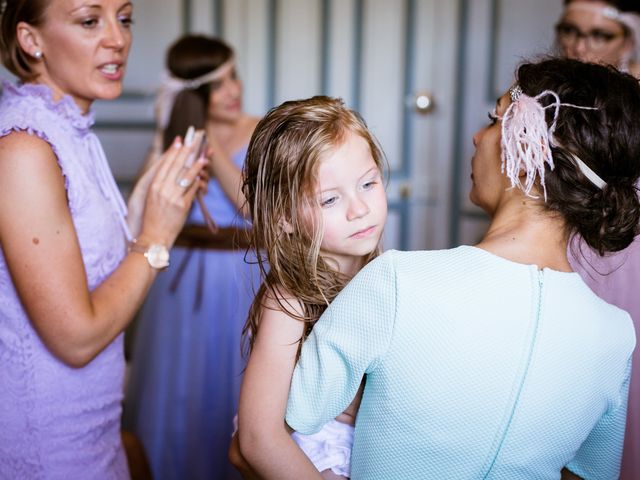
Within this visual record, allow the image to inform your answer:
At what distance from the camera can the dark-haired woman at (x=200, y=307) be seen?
2893mm

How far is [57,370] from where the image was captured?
147 cm

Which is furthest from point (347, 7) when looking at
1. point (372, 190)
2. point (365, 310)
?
point (365, 310)

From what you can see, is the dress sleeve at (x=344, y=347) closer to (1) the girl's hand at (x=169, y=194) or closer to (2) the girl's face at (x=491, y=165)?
(2) the girl's face at (x=491, y=165)

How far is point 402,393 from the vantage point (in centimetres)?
112

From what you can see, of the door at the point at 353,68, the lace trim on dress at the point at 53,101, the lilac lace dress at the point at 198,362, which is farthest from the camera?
the door at the point at 353,68

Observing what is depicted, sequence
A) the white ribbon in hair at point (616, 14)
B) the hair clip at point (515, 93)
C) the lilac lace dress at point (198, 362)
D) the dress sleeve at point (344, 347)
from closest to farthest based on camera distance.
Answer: the dress sleeve at point (344, 347), the hair clip at point (515, 93), the white ribbon in hair at point (616, 14), the lilac lace dress at point (198, 362)

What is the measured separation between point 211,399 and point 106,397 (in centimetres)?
137

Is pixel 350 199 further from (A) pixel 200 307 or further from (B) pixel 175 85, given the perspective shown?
(B) pixel 175 85

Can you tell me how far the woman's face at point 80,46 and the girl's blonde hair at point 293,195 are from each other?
492 mm

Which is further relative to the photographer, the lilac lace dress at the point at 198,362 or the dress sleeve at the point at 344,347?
the lilac lace dress at the point at 198,362

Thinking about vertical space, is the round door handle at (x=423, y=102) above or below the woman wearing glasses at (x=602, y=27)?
below

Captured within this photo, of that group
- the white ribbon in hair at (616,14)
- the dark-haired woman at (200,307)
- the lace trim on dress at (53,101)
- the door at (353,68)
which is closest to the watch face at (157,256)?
the lace trim on dress at (53,101)

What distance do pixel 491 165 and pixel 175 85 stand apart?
1971mm

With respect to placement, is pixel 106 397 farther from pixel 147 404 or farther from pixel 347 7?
pixel 347 7
